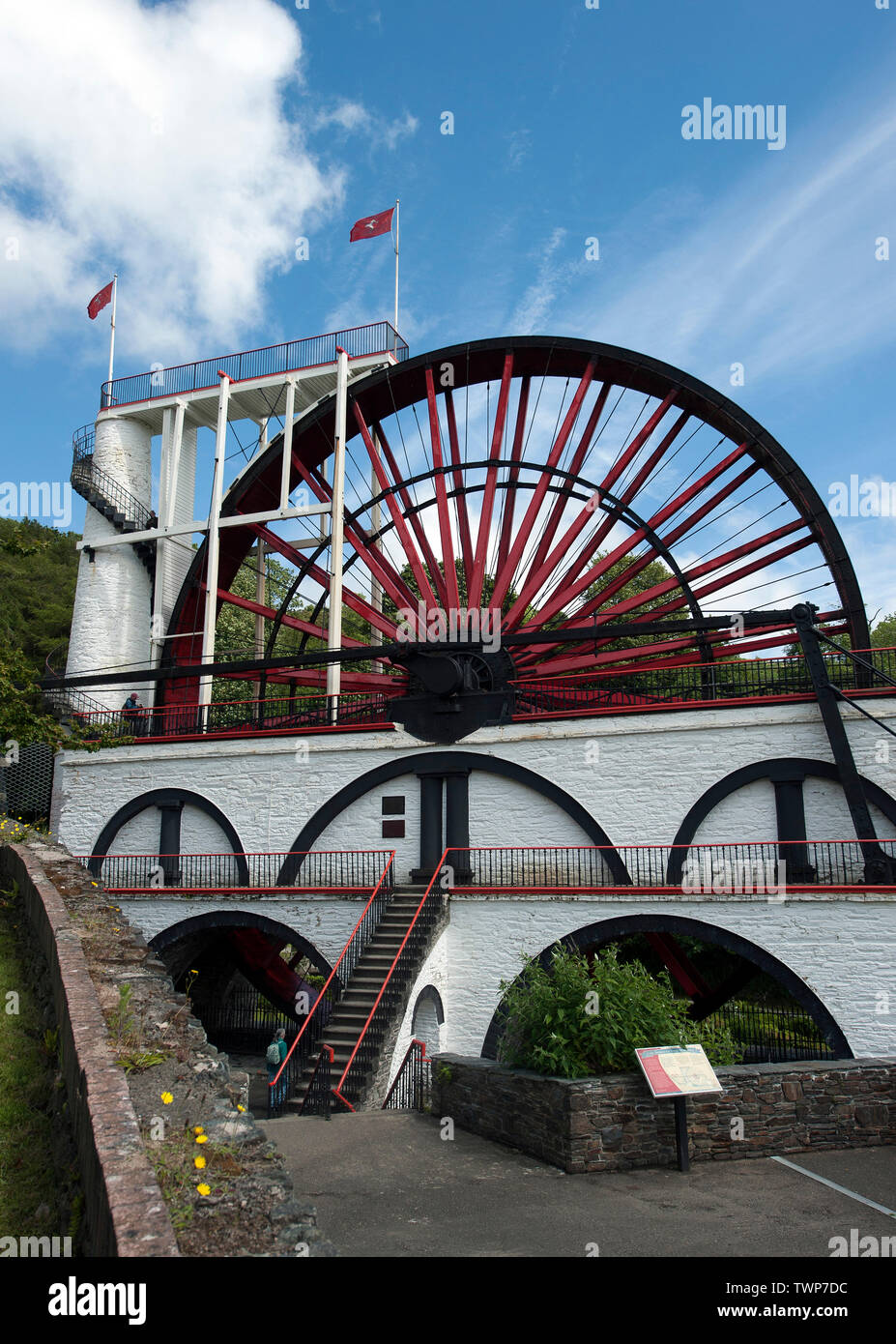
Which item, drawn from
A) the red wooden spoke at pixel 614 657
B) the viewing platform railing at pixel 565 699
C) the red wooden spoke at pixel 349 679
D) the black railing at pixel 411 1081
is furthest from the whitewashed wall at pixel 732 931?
the red wooden spoke at pixel 349 679

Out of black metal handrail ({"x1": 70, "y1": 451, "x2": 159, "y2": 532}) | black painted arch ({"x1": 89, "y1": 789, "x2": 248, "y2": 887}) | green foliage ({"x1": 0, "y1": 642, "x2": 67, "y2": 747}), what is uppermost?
black metal handrail ({"x1": 70, "y1": 451, "x2": 159, "y2": 532})

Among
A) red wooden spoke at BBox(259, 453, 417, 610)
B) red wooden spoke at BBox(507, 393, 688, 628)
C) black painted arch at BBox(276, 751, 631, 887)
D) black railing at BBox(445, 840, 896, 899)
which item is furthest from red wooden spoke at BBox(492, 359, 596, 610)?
black railing at BBox(445, 840, 896, 899)

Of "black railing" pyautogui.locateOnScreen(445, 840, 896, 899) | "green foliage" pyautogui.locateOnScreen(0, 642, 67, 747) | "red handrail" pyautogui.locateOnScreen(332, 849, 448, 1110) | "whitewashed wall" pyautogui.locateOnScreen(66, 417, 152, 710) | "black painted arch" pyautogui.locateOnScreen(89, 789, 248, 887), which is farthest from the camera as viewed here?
"whitewashed wall" pyautogui.locateOnScreen(66, 417, 152, 710)

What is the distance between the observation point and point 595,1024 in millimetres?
8211

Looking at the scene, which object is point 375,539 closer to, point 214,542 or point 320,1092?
point 214,542

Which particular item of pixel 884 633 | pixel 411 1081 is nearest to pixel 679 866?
pixel 411 1081

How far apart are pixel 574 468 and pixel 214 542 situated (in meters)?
9.19

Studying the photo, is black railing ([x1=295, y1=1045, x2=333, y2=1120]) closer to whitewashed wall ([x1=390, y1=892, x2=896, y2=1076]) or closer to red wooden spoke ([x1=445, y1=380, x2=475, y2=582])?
whitewashed wall ([x1=390, y1=892, x2=896, y2=1076])

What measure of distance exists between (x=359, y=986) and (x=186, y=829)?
299 inches

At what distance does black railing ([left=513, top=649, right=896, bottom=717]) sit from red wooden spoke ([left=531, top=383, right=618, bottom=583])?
10.5 ft

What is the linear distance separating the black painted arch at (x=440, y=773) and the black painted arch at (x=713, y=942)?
5.76 ft

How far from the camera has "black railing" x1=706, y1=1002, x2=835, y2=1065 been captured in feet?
55.0

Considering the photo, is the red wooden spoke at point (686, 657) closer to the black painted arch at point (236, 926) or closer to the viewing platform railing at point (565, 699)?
the viewing platform railing at point (565, 699)
